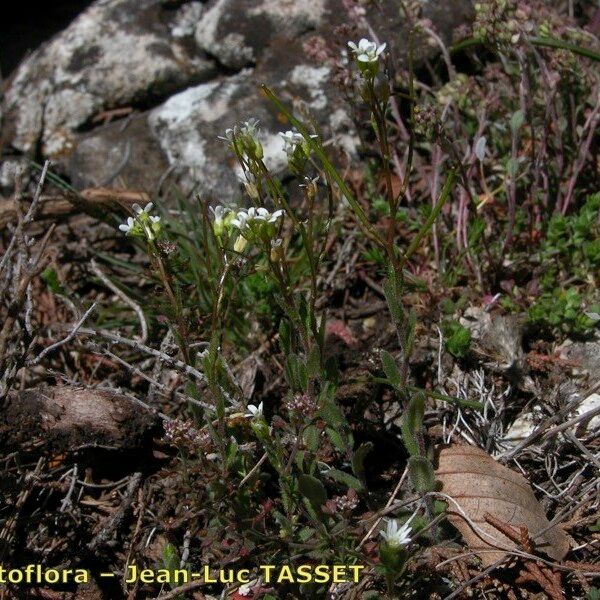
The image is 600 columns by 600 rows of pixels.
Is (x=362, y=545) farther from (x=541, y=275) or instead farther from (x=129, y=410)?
(x=541, y=275)

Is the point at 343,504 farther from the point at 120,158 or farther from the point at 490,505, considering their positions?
the point at 120,158

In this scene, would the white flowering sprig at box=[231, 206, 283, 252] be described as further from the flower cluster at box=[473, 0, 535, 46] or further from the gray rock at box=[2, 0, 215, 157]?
the gray rock at box=[2, 0, 215, 157]

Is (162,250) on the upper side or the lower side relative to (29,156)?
upper

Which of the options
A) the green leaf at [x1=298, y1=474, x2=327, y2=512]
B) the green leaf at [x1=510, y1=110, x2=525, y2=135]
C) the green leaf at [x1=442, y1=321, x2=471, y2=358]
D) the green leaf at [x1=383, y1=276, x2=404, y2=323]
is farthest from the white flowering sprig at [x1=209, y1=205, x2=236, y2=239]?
the green leaf at [x1=510, y1=110, x2=525, y2=135]

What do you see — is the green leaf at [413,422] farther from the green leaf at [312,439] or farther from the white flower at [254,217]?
the white flower at [254,217]

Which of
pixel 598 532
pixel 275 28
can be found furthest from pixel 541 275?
pixel 275 28

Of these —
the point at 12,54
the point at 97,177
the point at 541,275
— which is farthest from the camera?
the point at 12,54

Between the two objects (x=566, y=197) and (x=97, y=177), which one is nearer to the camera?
(x=566, y=197)
